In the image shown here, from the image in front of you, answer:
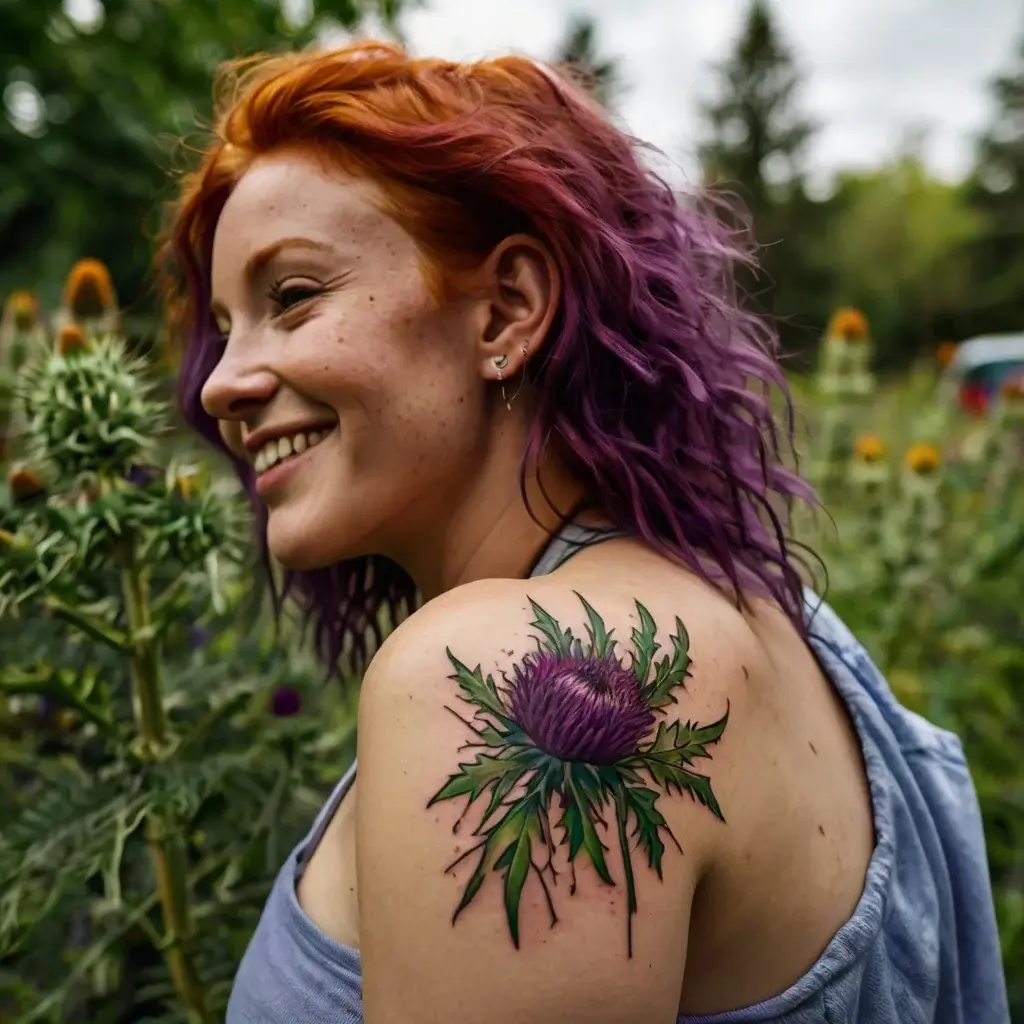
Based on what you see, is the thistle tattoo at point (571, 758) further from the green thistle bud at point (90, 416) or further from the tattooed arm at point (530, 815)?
the green thistle bud at point (90, 416)

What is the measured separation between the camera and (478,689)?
0.86 metres

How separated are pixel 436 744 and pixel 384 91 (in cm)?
80

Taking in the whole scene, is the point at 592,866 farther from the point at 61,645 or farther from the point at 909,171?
the point at 909,171

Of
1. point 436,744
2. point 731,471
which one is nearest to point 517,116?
point 731,471

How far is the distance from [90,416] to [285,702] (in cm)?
64

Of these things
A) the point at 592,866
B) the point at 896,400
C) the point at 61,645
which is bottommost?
the point at 592,866

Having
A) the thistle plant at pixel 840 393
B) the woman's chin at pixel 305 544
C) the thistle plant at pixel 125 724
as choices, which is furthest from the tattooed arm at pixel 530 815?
the thistle plant at pixel 840 393

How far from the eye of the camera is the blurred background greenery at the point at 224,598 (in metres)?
1.63

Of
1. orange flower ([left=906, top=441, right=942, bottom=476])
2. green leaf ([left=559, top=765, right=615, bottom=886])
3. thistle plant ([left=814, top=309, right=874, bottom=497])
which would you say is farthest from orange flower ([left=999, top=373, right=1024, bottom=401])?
green leaf ([left=559, top=765, right=615, bottom=886])

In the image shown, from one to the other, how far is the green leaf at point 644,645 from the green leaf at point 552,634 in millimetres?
62

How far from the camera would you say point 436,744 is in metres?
0.84

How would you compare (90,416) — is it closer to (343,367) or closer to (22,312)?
(343,367)

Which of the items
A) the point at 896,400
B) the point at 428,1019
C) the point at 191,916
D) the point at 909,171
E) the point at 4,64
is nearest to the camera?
the point at 428,1019

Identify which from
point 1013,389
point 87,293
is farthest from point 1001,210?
point 87,293
